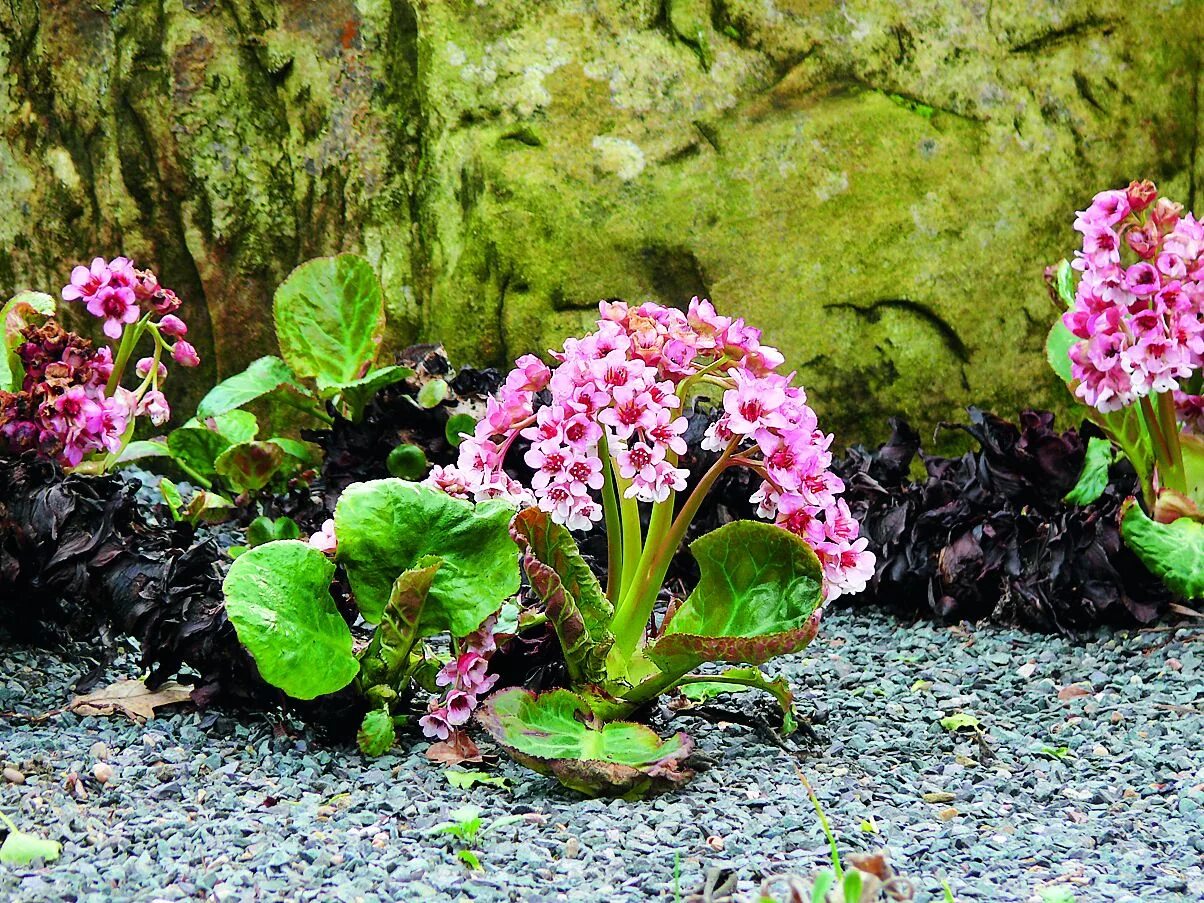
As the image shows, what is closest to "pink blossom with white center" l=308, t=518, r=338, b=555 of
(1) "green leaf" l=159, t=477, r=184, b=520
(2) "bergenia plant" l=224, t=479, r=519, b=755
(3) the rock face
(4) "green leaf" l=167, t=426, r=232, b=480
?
(2) "bergenia plant" l=224, t=479, r=519, b=755

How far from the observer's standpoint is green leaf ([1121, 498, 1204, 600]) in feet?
9.69

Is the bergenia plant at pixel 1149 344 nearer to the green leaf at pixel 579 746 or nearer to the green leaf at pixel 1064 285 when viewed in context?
the green leaf at pixel 1064 285

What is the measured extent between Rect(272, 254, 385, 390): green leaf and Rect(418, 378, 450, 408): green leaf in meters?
0.20

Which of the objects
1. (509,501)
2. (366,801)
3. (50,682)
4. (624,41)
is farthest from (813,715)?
(624,41)

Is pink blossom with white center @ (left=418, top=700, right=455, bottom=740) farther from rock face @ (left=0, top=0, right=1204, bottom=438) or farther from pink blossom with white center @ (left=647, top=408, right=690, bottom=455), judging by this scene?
rock face @ (left=0, top=0, right=1204, bottom=438)

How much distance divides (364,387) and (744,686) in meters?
1.61

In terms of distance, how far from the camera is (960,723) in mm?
2523

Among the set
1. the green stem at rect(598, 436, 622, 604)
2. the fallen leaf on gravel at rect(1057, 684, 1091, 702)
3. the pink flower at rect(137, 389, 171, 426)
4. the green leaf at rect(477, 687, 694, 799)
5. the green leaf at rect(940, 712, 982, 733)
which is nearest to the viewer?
the green leaf at rect(477, 687, 694, 799)

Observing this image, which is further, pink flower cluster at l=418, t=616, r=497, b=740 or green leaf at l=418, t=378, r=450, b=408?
green leaf at l=418, t=378, r=450, b=408

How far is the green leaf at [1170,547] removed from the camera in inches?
116

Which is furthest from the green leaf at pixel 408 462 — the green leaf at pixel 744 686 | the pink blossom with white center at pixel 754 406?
the pink blossom with white center at pixel 754 406

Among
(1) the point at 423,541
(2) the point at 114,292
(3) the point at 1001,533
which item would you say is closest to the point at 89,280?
(2) the point at 114,292

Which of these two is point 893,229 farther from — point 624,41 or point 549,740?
point 549,740

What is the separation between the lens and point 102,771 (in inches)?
82.1
